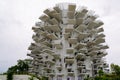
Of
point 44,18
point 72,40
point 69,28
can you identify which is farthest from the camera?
point 44,18

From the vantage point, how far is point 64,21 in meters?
83.2

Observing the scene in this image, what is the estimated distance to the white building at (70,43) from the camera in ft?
263

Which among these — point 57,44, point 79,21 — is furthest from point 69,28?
point 57,44

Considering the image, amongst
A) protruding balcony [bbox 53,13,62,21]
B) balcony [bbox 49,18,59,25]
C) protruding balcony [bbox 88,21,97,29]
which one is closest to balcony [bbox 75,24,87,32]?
protruding balcony [bbox 88,21,97,29]

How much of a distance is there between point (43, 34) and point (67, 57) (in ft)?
33.4

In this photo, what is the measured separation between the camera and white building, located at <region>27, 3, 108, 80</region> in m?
80.1

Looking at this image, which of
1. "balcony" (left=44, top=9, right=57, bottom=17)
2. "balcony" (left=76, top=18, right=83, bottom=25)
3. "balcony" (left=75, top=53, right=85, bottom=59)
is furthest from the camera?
"balcony" (left=76, top=18, right=83, bottom=25)

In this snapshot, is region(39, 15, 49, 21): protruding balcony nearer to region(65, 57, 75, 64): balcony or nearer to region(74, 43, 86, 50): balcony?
region(74, 43, 86, 50): balcony

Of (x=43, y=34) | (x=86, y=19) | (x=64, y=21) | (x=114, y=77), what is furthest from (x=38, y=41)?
(x=114, y=77)

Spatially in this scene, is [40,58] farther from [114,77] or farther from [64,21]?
[114,77]

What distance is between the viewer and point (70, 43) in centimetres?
8131

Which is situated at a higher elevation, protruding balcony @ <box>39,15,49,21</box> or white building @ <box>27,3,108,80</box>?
protruding balcony @ <box>39,15,49,21</box>

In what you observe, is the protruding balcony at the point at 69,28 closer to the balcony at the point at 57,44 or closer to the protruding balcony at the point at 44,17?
the balcony at the point at 57,44

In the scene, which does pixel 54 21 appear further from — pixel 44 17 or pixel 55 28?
pixel 44 17
